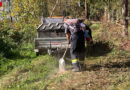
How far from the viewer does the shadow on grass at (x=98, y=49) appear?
8293 millimetres

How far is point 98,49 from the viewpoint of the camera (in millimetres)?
8867

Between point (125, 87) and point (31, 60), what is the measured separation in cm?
442

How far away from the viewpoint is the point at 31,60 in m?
7.62

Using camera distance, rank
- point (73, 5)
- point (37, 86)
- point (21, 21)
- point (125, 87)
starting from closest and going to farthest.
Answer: point (125, 87)
point (37, 86)
point (21, 21)
point (73, 5)

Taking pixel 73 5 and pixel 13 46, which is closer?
pixel 13 46

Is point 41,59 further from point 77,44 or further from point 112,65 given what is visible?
point 112,65

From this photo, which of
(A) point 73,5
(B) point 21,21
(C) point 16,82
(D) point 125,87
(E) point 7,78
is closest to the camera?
(D) point 125,87

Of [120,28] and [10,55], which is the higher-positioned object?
[120,28]

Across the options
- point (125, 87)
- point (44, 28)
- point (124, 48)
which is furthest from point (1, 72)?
point (124, 48)

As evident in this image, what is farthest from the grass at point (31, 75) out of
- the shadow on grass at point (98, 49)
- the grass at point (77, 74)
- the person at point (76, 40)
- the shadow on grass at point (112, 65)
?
the shadow on grass at point (98, 49)

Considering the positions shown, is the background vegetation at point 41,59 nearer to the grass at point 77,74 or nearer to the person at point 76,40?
the grass at point 77,74

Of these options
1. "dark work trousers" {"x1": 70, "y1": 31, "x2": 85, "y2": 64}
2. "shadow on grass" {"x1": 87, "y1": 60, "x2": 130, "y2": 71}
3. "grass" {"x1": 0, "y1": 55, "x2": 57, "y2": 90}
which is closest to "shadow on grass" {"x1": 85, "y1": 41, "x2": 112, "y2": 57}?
"shadow on grass" {"x1": 87, "y1": 60, "x2": 130, "y2": 71}

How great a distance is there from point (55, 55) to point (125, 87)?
4.00 meters

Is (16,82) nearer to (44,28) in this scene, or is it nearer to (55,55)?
(55,55)
